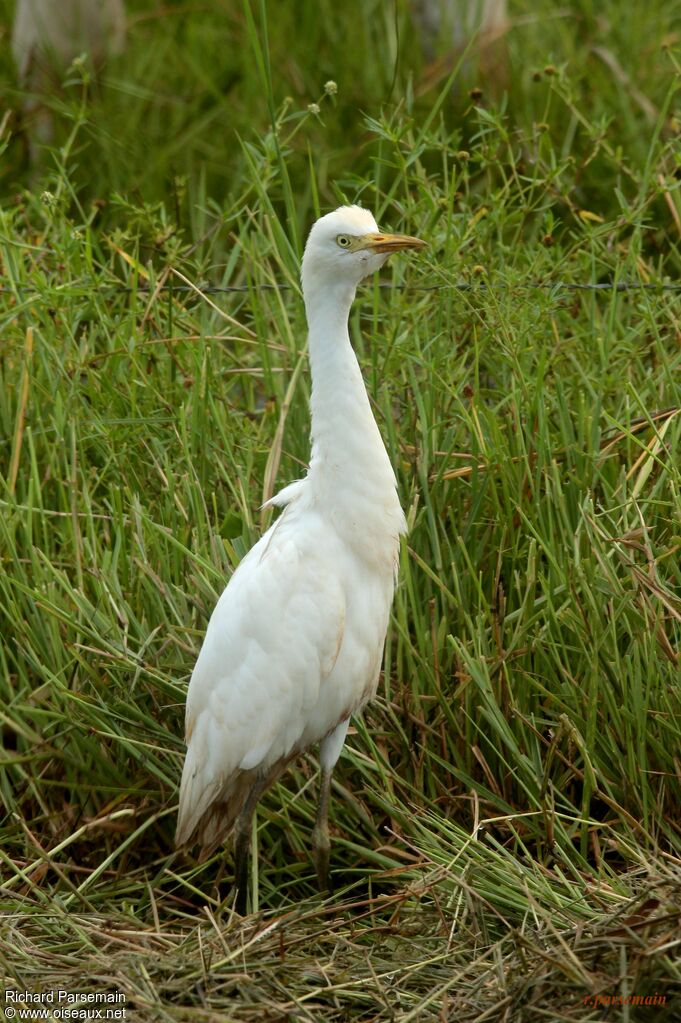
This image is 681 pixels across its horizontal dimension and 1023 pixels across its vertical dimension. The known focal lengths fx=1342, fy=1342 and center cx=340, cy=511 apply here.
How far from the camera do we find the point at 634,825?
283 centimetres

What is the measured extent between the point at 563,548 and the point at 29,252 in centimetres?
201

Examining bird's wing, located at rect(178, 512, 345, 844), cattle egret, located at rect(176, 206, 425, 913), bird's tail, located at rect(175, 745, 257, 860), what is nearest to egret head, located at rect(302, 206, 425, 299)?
cattle egret, located at rect(176, 206, 425, 913)

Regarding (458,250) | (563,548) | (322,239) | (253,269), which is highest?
(322,239)

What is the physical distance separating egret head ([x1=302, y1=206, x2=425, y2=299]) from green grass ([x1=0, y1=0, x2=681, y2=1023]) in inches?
16.2

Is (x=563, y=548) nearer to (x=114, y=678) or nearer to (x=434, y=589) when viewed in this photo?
(x=434, y=589)

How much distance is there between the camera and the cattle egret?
9.33 feet

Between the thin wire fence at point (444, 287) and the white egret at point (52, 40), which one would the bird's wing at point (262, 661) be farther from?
the white egret at point (52, 40)

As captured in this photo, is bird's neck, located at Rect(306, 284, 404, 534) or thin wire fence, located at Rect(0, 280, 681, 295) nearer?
bird's neck, located at Rect(306, 284, 404, 534)

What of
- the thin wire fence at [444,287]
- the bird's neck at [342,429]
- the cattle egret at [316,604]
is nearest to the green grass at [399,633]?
the thin wire fence at [444,287]

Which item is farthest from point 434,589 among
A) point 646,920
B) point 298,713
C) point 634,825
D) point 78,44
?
point 78,44

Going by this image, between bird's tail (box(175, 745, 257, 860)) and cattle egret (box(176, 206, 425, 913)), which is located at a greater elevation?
cattle egret (box(176, 206, 425, 913))

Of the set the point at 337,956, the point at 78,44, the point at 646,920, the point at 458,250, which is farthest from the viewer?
the point at 78,44

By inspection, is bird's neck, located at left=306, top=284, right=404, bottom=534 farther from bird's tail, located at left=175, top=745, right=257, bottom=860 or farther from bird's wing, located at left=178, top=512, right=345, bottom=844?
bird's tail, located at left=175, top=745, right=257, bottom=860

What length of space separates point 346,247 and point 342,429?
0.38 metres
